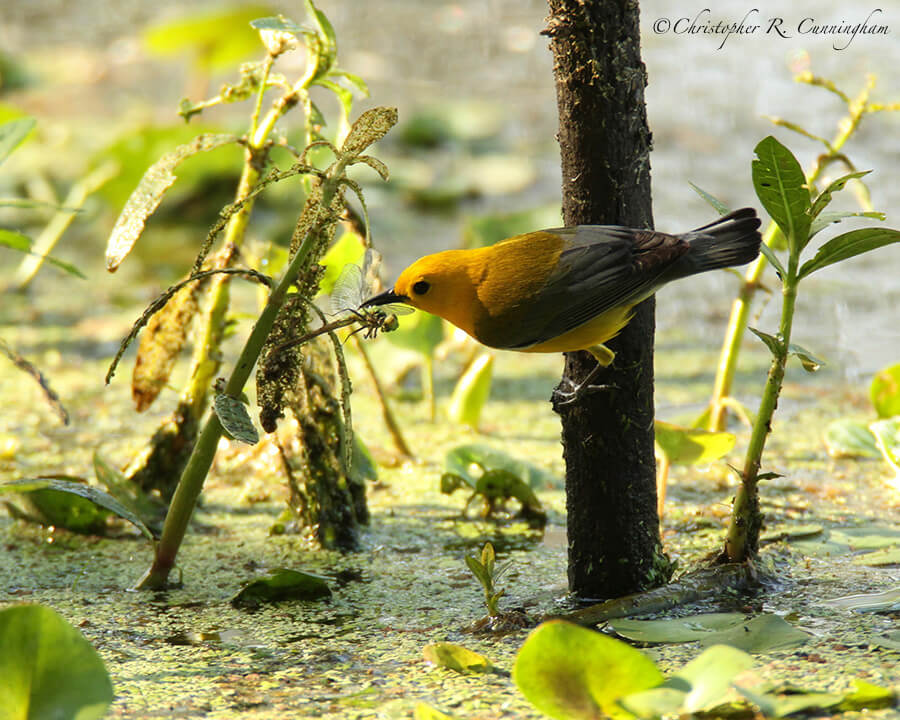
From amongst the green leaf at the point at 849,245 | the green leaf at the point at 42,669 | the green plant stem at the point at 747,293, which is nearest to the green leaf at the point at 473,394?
the green plant stem at the point at 747,293

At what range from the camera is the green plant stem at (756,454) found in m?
1.91

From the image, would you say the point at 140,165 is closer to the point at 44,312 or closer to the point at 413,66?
the point at 44,312

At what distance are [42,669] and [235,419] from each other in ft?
1.70

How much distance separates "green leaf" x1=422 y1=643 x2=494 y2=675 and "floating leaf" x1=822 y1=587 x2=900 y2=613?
0.68 m

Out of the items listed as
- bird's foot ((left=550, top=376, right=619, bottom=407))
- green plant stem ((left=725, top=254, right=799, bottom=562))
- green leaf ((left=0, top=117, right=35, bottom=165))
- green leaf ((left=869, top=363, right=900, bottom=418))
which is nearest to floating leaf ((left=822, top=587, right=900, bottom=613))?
green plant stem ((left=725, top=254, right=799, bottom=562))

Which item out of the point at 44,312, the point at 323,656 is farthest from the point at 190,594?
the point at 44,312

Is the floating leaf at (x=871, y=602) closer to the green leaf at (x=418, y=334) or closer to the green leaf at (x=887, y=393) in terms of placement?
the green leaf at (x=887, y=393)

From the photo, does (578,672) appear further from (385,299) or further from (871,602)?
(385,299)

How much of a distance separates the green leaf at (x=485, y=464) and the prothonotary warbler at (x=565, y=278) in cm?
49

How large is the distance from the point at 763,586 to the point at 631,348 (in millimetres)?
523

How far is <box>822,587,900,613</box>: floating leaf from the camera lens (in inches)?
78.5

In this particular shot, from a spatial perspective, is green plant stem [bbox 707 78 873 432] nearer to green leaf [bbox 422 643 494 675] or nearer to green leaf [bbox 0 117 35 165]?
green leaf [bbox 422 643 494 675]

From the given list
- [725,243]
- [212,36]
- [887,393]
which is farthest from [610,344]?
[212,36]

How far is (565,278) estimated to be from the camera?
6.85ft
